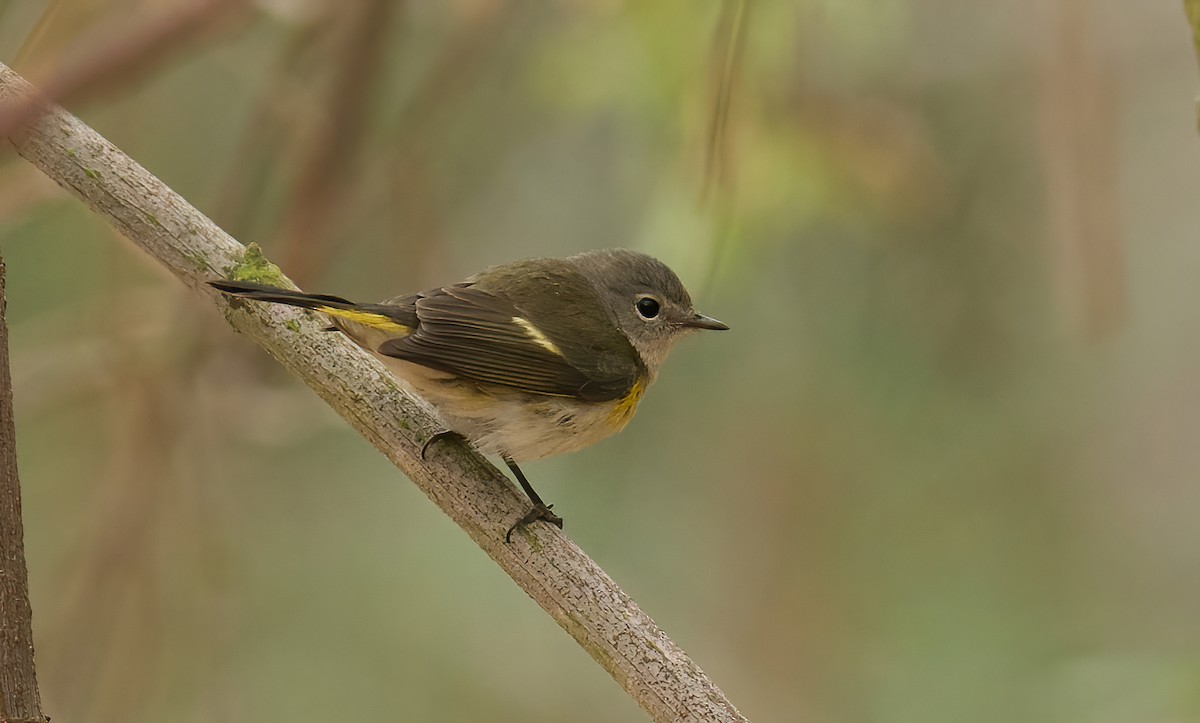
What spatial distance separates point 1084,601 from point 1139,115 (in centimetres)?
187

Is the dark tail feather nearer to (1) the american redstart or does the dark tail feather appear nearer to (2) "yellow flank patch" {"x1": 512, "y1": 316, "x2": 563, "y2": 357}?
(1) the american redstart

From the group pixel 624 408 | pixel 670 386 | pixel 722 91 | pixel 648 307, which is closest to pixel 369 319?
pixel 624 408

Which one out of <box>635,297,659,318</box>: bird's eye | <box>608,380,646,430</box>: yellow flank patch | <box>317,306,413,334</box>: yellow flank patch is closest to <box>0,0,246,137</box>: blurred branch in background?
<box>317,306,413,334</box>: yellow flank patch

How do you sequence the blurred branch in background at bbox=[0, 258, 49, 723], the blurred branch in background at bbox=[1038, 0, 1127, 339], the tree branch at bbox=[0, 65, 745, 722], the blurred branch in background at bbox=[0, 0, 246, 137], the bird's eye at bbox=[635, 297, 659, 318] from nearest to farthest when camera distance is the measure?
1. the blurred branch in background at bbox=[0, 0, 246, 137]
2. the blurred branch in background at bbox=[0, 258, 49, 723]
3. the tree branch at bbox=[0, 65, 745, 722]
4. the blurred branch in background at bbox=[1038, 0, 1127, 339]
5. the bird's eye at bbox=[635, 297, 659, 318]

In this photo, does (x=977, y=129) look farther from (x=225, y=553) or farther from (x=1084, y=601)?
(x=225, y=553)

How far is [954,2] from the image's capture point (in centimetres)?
427

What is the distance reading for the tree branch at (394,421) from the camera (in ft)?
6.44

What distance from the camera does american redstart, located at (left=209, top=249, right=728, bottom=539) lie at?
2455 mm

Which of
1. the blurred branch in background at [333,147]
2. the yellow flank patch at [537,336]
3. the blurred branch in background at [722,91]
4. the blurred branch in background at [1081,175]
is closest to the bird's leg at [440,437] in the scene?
the yellow flank patch at [537,336]

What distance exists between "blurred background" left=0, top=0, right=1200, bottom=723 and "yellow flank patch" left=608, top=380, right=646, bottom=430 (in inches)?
13.3

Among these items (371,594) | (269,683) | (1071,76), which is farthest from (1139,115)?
(269,683)

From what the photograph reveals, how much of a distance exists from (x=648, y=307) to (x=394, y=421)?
1.04 meters

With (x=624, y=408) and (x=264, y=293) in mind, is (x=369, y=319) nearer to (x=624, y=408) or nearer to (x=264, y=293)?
(x=264, y=293)

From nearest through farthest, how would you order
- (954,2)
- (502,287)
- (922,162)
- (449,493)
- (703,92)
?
(449,493), (703,92), (502,287), (922,162), (954,2)
